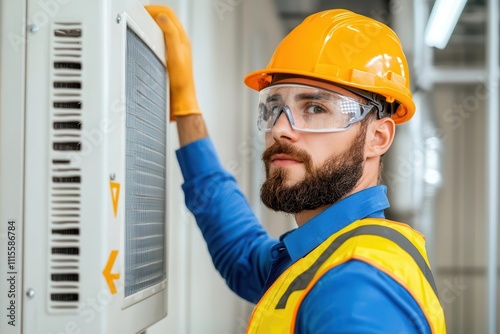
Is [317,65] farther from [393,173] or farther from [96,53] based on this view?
[393,173]

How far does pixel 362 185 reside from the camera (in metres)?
1.38

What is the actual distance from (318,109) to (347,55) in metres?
0.13

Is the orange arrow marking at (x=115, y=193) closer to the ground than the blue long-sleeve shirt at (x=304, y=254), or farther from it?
farther from it

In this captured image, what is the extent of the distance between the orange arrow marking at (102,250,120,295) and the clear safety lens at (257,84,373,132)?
19.5 inches

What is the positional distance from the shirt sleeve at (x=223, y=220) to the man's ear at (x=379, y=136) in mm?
460

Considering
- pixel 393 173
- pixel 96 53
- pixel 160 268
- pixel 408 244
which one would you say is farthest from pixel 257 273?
pixel 393 173

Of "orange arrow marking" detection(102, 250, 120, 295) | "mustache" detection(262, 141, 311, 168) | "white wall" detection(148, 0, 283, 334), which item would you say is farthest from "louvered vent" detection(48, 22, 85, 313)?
"white wall" detection(148, 0, 283, 334)

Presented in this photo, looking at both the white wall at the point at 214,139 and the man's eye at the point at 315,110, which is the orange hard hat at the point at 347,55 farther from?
the white wall at the point at 214,139

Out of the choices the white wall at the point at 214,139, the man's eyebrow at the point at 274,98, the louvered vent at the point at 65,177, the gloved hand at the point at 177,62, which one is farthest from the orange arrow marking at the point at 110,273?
the white wall at the point at 214,139

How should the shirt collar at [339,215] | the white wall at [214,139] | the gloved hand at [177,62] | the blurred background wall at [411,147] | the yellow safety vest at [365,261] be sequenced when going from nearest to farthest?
the yellow safety vest at [365,261] < the shirt collar at [339,215] < the gloved hand at [177,62] < the white wall at [214,139] < the blurred background wall at [411,147]

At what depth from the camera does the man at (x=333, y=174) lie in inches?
38.5

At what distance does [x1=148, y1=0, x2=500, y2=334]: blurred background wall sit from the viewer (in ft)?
7.21

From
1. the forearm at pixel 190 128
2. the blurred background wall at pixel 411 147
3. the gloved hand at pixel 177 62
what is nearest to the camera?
the gloved hand at pixel 177 62

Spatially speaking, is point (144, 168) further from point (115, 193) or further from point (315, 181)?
point (315, 181)
